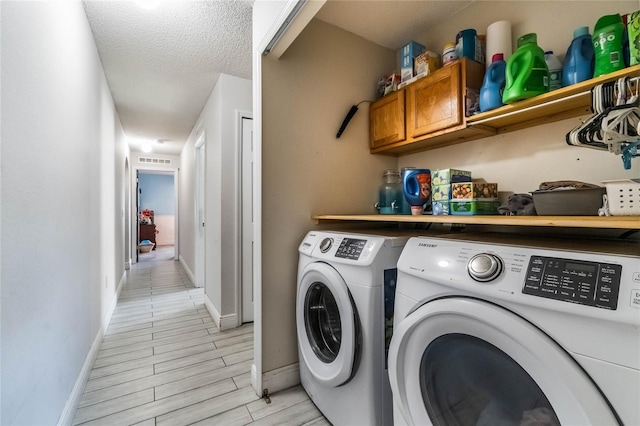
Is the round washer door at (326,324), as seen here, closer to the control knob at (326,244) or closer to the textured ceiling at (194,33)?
the control knob at (326,244)

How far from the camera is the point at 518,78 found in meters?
1.17

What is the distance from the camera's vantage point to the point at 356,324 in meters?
1.15

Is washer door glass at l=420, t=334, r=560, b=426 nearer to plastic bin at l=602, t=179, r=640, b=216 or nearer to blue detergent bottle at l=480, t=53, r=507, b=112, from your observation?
plastic bin at l=602, t=179, r=640, b=216

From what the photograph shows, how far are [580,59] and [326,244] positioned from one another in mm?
1342

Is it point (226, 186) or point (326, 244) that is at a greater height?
point (226, 186)

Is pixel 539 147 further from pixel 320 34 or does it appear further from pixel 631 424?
pixel 320 34

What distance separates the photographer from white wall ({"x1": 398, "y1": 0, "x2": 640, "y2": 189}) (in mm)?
1207

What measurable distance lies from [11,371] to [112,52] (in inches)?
94.2

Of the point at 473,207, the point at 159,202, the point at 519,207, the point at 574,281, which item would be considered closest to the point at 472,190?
the point at 473,207

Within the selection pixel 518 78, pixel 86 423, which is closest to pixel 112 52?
pixel 86 423

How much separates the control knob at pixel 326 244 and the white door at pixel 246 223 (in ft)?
4.46

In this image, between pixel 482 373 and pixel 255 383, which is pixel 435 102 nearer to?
pixel 482 373

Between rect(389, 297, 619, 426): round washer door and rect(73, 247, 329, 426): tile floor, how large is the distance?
797mm

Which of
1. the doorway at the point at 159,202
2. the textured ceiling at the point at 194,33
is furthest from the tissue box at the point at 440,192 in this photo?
the doorway at the point at 159,202
